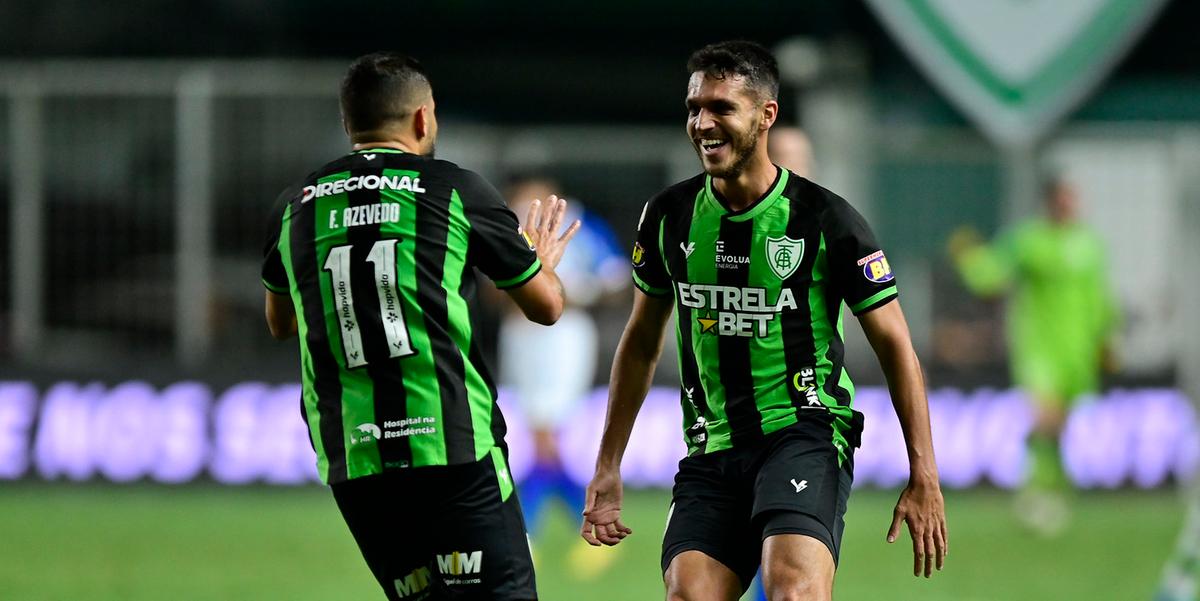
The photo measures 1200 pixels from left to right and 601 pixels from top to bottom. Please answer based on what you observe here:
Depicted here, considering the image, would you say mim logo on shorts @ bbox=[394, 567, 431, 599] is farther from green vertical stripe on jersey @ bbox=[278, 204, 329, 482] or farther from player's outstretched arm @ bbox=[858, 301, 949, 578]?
player's outstretched arm @ bbox=[858, 301, 949, 578]

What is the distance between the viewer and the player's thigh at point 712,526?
518 cm

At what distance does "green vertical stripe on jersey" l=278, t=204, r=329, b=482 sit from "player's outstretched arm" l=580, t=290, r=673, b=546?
34.4 inches

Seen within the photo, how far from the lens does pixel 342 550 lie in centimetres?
1118

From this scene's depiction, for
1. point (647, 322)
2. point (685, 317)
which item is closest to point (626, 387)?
point (647, 322)

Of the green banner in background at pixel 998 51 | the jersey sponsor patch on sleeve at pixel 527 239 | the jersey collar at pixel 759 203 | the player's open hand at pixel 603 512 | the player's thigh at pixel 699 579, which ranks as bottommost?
the player's thigh at pixel 699 579

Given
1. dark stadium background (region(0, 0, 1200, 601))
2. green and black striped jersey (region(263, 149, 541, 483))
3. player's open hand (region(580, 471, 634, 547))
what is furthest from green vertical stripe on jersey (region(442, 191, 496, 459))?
dark stadium background (region(0, 0, 1200, 601))

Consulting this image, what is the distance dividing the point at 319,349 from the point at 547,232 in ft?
2.74

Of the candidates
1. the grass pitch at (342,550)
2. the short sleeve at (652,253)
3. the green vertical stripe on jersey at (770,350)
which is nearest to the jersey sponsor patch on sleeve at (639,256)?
the short sleeve at (652,253)

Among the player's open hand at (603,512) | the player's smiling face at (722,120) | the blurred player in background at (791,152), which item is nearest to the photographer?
the player's smiling face at (722,120)

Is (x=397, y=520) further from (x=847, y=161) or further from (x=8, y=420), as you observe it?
(x=847, y=161)

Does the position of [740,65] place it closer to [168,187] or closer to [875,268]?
[875,268]

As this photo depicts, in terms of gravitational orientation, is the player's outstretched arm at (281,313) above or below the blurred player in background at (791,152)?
below

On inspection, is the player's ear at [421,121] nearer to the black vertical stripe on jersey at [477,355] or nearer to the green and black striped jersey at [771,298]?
the black vertical stripe on jersey at [477,355]

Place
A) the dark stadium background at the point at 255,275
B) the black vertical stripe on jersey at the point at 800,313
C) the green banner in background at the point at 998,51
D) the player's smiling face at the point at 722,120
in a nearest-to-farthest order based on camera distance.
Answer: the player's smiling face at the point at 722,120 < the black vertical stripe on jersey at the point at 800,313 < the green banner in background at the point at 998,51 < the dark stadium background at the point at 255,275
